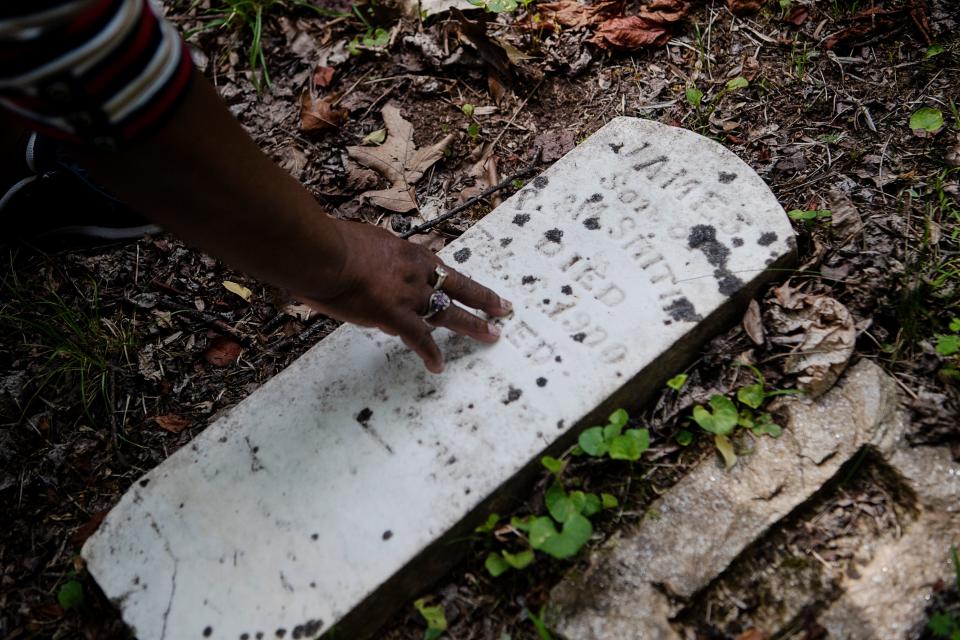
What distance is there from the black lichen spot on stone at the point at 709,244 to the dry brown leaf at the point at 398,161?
1080 millimetres

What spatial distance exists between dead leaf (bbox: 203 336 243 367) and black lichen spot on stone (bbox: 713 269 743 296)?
1.63 meters

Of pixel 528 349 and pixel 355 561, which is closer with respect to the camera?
pixel 355 561

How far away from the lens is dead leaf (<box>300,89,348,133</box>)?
2.93 m

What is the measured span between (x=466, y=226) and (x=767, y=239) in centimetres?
105

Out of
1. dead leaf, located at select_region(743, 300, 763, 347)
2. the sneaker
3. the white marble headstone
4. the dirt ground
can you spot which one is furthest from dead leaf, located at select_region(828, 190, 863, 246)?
the sneaker

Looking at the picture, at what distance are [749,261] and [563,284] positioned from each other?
1.77 feet

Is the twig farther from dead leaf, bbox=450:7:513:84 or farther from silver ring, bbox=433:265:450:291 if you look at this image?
silver ring, bbox=433:265:450:291

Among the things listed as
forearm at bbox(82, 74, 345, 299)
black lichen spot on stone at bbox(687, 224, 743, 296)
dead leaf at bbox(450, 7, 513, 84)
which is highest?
forearm at bbox(82, 74, 345, 299)

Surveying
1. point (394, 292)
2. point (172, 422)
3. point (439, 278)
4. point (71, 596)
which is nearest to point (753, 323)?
point (439, 278)

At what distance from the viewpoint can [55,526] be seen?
2156 millimetres

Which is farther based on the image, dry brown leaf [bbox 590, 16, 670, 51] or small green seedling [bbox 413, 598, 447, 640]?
dry brown leaf [bbox 590, 16, 670, 51]

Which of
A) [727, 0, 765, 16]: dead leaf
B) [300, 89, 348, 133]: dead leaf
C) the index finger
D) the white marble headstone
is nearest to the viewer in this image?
the white marble headstone

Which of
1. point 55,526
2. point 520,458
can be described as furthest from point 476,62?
point 55,526

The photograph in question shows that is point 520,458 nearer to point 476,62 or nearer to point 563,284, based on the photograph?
point 563,284
